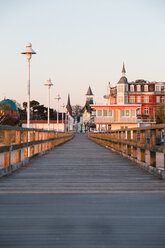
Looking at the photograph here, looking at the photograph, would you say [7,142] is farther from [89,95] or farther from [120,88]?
[89,95]

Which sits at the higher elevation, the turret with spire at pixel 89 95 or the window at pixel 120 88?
the turret with spire at pixel 89 95

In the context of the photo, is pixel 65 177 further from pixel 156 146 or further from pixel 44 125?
pixel 44 125

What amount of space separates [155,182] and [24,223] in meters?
3.87

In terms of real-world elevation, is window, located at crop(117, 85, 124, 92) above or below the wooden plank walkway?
above

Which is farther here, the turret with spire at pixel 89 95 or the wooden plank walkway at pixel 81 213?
the turret with spire at pixel 89 95

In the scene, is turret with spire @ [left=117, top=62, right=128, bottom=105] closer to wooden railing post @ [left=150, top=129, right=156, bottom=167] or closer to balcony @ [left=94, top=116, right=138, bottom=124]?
balcony @ [left=94, top=116, right=138, bottom=124]

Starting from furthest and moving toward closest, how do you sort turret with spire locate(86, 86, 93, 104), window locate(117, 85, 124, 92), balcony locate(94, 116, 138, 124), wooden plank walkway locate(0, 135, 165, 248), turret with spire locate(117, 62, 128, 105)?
turret with spire locate(86, 86, 93, 104) → window locate(117, 85, 124, 92) → turret with spire locate(117, 62, 128, 105) → balcony locate(94, 116, 138, 124) → wooden plank walkway locate(0, 135, 165, 248)

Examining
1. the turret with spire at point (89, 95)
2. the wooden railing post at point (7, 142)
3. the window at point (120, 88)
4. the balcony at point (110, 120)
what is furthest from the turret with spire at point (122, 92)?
the wooden railing post at point (7, 142)

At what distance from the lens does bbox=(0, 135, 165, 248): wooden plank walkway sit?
345 cm

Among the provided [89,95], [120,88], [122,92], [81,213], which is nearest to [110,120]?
[122,92]

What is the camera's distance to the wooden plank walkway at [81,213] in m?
3.45

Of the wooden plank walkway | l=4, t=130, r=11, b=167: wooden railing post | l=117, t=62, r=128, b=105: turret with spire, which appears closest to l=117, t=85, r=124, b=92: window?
l=117, t=62, r=128, b=105: turret with spire

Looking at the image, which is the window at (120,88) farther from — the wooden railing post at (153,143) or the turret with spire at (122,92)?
the wooden railing post at (153,143)

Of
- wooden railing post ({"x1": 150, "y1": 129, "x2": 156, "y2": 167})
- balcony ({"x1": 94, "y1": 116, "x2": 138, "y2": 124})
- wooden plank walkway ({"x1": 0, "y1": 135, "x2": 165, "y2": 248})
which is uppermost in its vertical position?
balcony ({"x1": 94, "y1": 116, "x2": 138, "y2": 124})
